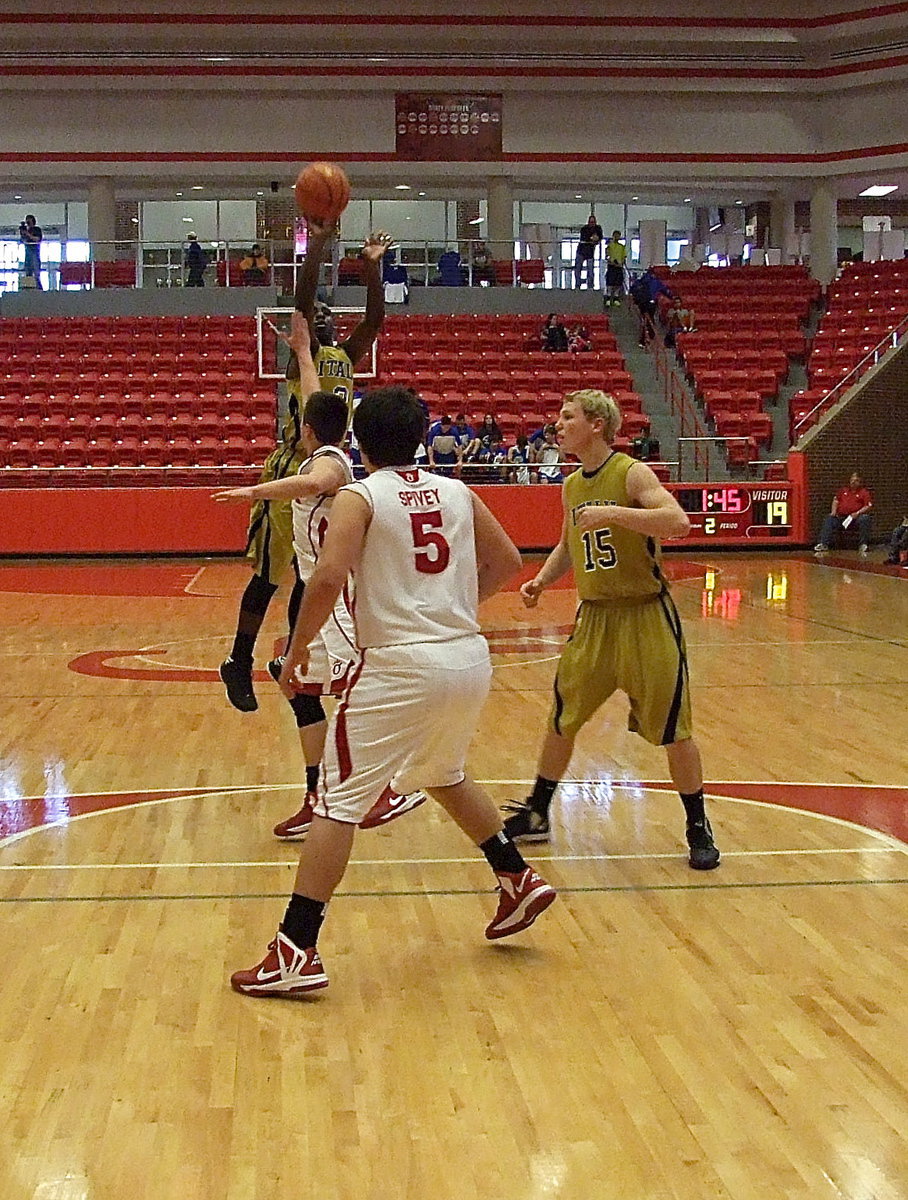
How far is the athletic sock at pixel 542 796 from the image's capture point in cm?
607

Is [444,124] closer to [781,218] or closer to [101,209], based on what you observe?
[101,209]

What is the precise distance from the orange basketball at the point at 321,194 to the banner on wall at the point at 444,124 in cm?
2260

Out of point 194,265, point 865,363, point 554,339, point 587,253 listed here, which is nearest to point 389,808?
point 865,363

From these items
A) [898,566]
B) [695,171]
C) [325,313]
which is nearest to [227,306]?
[695,171]

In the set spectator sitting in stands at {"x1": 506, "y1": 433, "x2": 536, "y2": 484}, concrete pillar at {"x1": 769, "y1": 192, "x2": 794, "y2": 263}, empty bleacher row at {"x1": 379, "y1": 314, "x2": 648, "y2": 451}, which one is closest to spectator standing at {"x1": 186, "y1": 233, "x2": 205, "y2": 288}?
empty bleacher row at {"x1": 379, "y1": 314, "x2": 648, "y2": 451}

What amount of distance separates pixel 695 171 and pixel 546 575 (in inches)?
1017

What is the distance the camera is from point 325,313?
7.13 meters

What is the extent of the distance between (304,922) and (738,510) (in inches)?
725

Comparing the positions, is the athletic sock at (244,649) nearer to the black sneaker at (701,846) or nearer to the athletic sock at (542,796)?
the athletic sock at (542,796)

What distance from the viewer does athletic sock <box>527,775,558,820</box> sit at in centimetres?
607

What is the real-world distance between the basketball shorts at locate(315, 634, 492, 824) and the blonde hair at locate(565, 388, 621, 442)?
5.20ft

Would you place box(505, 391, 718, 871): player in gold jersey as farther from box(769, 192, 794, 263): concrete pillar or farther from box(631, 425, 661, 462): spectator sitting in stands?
box(769, 192, 794, 263): concrete pillar

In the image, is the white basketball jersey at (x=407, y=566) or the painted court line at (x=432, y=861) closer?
the white basketball jersey at (x=407, y=566)

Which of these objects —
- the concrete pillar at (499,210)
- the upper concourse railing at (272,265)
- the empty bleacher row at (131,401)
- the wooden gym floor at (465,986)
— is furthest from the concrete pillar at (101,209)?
the wooden gym floor at (465,986)
